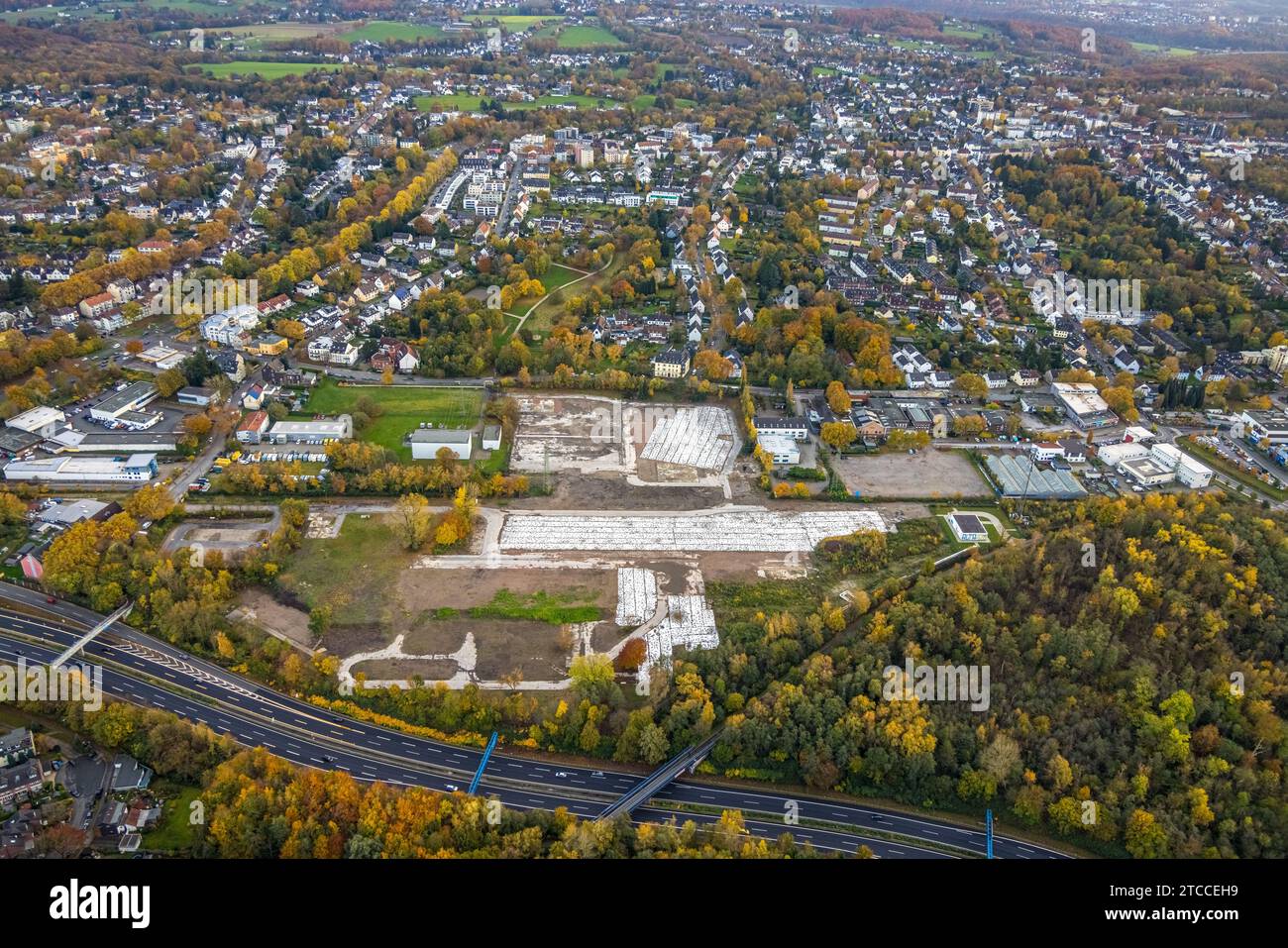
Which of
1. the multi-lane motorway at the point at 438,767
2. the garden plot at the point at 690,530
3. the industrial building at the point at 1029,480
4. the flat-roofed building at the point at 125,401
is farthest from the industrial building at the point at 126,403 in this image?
the industrial building at the point at 1029,480

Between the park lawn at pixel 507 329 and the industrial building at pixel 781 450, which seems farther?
the park lawn at pixel 507 329

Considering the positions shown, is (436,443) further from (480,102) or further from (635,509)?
(480,102)

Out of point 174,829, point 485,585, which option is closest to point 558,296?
point 485,585

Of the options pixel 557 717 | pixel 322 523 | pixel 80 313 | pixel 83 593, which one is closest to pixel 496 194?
pixel 80 313

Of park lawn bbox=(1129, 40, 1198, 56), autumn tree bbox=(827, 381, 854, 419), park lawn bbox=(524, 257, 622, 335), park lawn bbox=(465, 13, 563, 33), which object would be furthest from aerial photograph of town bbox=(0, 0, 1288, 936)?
park lawn bbox=(465, 13, 563, 33)

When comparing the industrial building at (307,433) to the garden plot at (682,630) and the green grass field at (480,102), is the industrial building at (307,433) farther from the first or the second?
the green grass field at (480,102)
